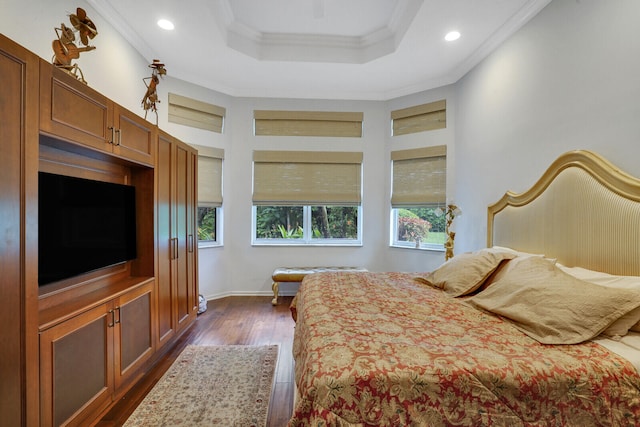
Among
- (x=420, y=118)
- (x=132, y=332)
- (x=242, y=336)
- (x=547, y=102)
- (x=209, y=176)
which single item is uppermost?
(x=420, y=118)

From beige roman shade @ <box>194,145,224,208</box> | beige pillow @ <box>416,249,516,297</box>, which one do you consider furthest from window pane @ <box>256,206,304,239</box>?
beige pillow @ <box>416,249,516,297</box>

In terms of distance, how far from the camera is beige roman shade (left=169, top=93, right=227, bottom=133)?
3699mm

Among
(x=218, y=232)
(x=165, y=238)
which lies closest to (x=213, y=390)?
(x=165, y=238)

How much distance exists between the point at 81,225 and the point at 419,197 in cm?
357

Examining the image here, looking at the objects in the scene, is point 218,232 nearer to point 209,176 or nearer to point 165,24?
point 209,176

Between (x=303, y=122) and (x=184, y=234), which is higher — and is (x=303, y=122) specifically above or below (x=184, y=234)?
above

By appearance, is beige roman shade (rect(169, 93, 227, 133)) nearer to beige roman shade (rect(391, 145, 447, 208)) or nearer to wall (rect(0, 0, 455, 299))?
wall (rect(0, 0, 455, 299))

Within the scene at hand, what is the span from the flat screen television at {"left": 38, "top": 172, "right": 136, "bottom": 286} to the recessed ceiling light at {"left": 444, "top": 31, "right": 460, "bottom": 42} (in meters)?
3.23

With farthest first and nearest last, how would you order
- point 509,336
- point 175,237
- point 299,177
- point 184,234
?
point 299,177, point 184,234, point 175,237, point 509,336

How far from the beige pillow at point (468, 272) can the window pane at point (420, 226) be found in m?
1.68

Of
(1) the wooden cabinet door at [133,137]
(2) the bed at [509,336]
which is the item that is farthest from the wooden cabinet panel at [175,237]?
(2) the bed at [509,336]

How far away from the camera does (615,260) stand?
1646 millimetres

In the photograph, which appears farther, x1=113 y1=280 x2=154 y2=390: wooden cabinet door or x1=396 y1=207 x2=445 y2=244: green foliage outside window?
x1=396 y1=207 x2=445 y2=244: green foliage outside window

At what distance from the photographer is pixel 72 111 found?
1.54 metres
